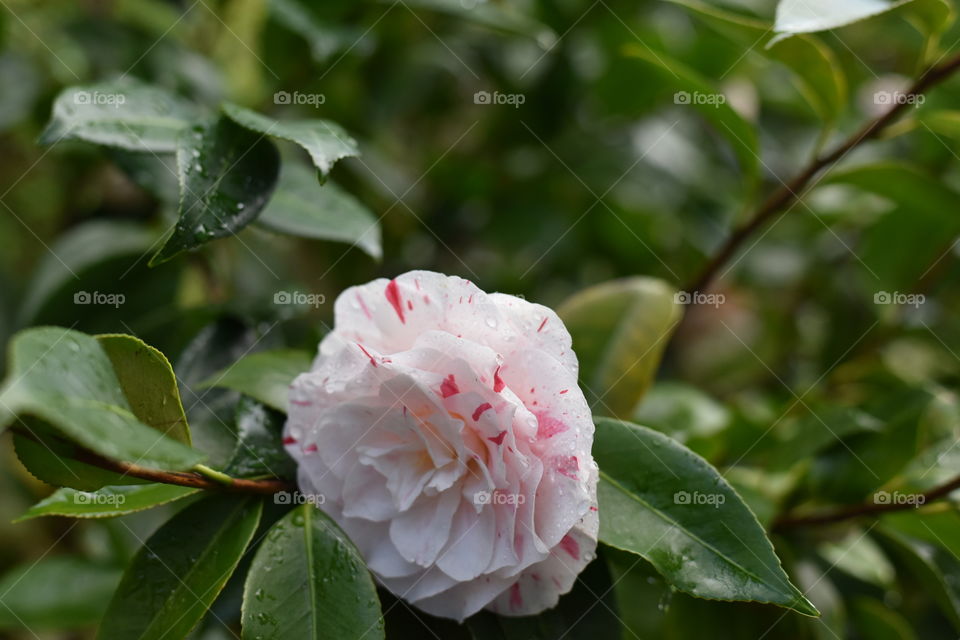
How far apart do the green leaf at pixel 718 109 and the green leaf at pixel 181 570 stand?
0.59 metres

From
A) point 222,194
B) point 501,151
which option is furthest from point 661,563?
point 501,151

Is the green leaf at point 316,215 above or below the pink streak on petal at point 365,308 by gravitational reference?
below

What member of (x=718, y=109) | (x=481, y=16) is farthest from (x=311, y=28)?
(x=718, y=109)

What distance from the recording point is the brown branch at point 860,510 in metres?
0.71

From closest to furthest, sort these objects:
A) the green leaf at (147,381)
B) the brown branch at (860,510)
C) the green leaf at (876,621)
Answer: the green leaf at (147,381), the brown branch at (860,510), the green leaf at (876,621)

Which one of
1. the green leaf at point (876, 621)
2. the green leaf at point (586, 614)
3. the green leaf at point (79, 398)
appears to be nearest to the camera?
the green leaf at point (79, 398)

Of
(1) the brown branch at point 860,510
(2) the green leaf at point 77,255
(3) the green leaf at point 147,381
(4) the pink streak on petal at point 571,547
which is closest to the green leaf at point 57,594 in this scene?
(2) the green leaf at point 77,255

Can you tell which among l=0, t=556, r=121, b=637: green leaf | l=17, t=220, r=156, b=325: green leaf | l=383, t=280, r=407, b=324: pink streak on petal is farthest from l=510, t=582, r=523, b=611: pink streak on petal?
l=17, t=220, r=156, b=325: green leaf

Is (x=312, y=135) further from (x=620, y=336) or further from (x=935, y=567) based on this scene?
(x=935, y=567)

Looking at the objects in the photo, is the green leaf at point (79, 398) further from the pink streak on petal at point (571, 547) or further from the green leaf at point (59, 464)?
the pink streak on petal at point (571, 547)

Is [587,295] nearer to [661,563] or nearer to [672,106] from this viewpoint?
[661,563]

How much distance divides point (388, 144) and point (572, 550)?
43.5 inches

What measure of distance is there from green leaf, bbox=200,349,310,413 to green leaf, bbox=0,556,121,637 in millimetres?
431

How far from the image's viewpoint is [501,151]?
1.41 metres
